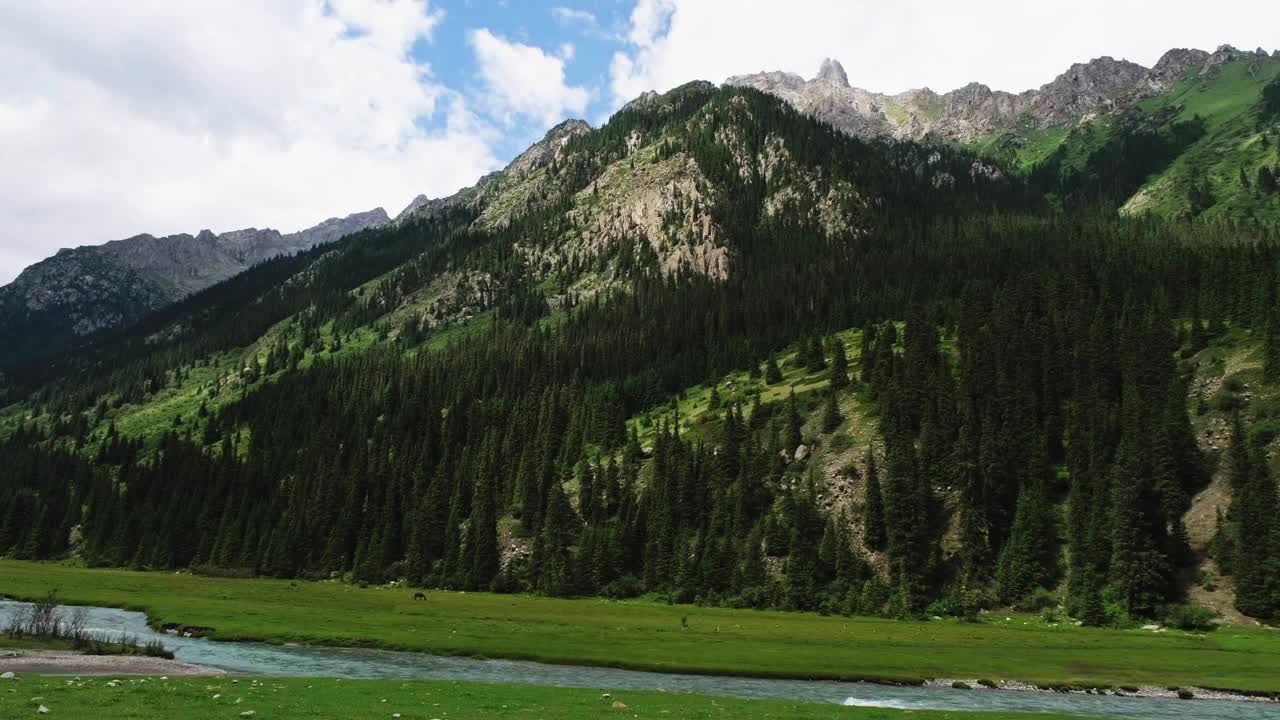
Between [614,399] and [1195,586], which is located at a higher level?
[614,399]

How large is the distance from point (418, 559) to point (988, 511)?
99.3 metres

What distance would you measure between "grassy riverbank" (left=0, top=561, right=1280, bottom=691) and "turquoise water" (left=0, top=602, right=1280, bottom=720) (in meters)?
2.84

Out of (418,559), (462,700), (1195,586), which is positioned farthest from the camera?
(418,559)

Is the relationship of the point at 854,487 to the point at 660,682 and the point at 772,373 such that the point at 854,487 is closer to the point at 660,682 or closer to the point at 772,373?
the point at 772,373

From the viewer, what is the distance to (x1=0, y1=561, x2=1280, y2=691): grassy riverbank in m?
57.0

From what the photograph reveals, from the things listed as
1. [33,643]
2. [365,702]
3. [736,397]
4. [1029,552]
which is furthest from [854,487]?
[33,643]

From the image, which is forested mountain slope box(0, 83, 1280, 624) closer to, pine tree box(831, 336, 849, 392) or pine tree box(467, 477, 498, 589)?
pine tree box(467, 477, 498, 589)

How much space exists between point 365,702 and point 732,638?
146ft

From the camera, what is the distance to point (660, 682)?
171 feet

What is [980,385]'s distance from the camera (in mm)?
131750

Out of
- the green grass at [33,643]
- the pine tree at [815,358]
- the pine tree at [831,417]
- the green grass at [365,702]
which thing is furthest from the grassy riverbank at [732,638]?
the pine tree at [815,358]

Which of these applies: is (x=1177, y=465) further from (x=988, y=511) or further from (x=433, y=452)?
(x=433, y=452)

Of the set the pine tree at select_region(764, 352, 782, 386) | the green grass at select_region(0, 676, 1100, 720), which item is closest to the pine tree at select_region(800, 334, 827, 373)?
the pine tree at select_region(764, 352, 782, 386)

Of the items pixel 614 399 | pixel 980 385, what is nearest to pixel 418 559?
pixel 614 399
